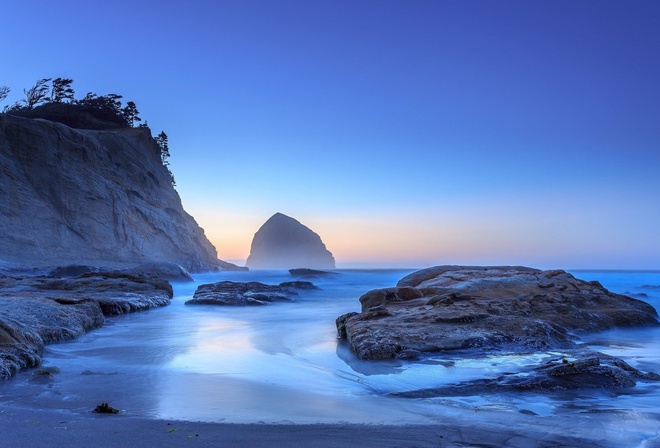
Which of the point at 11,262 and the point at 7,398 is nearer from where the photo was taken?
the point at 7,398

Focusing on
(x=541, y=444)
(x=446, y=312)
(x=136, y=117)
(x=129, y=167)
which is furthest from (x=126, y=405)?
(x=136, y=117)

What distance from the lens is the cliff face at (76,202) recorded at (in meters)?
32.7

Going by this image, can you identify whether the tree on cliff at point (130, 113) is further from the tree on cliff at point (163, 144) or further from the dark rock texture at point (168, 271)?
the dark rock texture at point (168, 271)

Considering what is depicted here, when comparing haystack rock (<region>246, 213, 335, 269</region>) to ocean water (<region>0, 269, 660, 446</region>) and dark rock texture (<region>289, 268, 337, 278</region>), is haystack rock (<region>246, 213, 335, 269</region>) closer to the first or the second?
dark rock texture (<region>289, 268, 337, 278</region>)

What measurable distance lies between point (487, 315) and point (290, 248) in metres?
162

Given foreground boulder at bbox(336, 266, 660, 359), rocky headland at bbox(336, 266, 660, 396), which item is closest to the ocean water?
rocky headland at bbox(336, 266, 660, 396)

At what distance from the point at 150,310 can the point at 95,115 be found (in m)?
51.1

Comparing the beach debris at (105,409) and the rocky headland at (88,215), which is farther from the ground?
the rocky headland at (88,215)

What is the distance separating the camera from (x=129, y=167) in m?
45.5

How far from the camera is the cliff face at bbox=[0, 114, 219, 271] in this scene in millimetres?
32688

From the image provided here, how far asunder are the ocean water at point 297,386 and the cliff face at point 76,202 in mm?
26903

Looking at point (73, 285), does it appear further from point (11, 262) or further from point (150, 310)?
point (11, 262)

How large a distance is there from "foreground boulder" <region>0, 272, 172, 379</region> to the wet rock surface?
1.45m

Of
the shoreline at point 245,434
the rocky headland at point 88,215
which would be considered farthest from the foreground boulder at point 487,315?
the rocky headland at point 88,215
